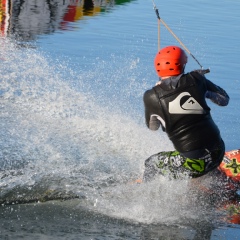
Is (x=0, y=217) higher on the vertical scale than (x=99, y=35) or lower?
higher

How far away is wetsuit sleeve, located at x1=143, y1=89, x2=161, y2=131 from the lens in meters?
7.31

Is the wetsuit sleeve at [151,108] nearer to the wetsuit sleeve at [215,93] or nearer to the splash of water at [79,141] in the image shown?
the wetsuit sleeve at [215,93]

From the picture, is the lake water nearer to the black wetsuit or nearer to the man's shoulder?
the black wetsuit

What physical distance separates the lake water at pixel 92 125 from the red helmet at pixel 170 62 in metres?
1.16

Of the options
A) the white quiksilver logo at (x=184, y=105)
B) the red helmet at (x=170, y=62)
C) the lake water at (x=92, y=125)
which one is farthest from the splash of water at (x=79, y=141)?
the red helmet at (x=170, y=62)

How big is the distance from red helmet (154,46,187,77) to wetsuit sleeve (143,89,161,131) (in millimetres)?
227

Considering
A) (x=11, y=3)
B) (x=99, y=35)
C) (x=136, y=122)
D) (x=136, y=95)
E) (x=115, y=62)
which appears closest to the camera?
(x=136, y=122)

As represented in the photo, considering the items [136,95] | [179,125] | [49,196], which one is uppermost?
[179,125]

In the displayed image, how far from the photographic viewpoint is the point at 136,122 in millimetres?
10523

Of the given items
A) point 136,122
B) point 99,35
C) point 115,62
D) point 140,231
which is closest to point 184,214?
point 140,231

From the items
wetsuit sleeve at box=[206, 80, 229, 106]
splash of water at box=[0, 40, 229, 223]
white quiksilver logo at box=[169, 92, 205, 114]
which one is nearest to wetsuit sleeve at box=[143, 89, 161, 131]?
white quiksilver logo at box=[169, 92, 205, 114]

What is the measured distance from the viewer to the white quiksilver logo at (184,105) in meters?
7.25

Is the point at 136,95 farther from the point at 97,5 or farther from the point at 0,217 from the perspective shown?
the point at 97,5

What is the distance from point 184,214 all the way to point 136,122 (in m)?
3.21
